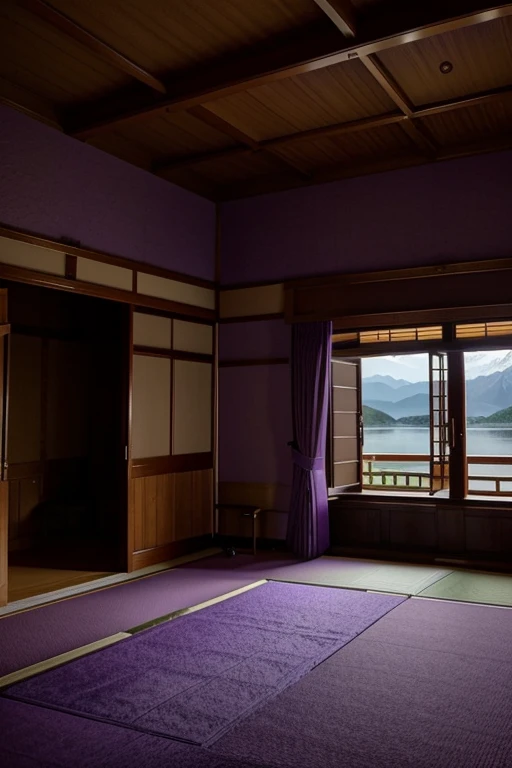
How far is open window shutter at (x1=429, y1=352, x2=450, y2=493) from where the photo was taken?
6.11m

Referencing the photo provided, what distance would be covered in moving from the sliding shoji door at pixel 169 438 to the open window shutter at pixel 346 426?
1.22 m

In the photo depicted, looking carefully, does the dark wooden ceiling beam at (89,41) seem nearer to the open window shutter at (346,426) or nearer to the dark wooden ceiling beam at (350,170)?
the dark wooden ceiling beam at (350,170)

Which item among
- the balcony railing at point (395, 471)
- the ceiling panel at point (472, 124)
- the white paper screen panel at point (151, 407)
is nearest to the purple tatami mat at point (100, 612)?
the white paper screen panel at point (151, 407)

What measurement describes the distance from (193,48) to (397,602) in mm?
3787

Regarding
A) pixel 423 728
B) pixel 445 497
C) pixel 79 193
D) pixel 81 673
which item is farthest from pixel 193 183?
pixel 423 728

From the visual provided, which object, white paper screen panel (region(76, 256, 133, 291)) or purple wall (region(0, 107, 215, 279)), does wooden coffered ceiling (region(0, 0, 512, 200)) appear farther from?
white paper screen panel (region(76, 256, 133, 291))

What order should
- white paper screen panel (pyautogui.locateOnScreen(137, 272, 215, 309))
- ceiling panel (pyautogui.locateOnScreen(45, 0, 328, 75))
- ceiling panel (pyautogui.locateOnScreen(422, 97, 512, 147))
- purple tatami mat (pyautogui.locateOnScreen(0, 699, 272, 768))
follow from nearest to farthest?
purple tatami mat (pyautogui.locateOnScreen(0, 699, 272, 768))
ceiling panel (pyautogui.locateOnScreen(45, 0, 328, 75))
ceiling panel (pyautogui.locateOnScreen(422, 97, 512, 147))
white paper screen panel (pyautogui.locateOnScreen(137, 272, 215, 309))

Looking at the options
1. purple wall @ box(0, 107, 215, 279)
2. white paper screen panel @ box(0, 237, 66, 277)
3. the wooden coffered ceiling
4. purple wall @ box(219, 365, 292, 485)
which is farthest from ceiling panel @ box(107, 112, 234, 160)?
purple wall @ box(219, 365, 292, 485)

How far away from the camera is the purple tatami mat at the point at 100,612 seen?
12.0ft

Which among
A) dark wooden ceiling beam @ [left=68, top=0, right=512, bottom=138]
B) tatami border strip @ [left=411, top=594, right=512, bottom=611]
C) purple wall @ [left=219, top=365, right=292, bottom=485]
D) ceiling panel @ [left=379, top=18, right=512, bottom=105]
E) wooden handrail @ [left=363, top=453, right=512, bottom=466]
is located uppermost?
ceiling panel @ [left=379, top=18, right=512, bottom=105]

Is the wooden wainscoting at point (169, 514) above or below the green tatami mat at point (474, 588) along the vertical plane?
above

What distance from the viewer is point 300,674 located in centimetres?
321

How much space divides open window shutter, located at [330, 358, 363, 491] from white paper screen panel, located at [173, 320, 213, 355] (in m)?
1.27

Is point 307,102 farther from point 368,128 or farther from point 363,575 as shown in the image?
point 363,575
